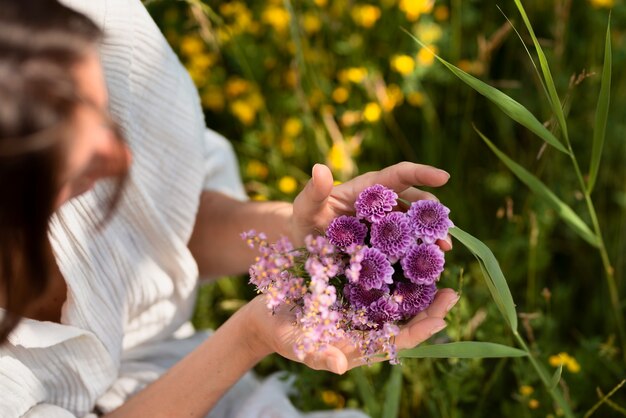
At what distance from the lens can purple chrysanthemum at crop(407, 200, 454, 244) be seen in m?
0.82

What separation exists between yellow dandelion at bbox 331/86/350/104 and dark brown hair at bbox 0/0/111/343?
866 millimetres

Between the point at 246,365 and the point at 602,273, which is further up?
the point at 246,365

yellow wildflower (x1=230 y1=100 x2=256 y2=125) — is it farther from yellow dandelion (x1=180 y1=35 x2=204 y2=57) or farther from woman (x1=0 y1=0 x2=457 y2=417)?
woman (x1=0 y1=0 x2=457 y2=417)

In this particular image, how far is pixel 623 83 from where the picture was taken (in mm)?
1693

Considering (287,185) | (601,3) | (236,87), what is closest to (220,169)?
(287,185)

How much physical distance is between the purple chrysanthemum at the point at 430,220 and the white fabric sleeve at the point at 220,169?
568mm

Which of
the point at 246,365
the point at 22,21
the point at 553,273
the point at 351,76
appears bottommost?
the point at 553,273

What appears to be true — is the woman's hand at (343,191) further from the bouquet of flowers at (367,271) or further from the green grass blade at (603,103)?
the green grass blade at (603,103)

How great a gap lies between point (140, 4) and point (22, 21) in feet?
1.24

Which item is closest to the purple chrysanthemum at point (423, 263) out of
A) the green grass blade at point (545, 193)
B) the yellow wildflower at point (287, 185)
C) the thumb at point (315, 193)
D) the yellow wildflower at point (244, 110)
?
the thumb at point (315, 193)

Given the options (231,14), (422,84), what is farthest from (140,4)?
(422,84)

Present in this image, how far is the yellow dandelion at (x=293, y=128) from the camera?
5.56 ft

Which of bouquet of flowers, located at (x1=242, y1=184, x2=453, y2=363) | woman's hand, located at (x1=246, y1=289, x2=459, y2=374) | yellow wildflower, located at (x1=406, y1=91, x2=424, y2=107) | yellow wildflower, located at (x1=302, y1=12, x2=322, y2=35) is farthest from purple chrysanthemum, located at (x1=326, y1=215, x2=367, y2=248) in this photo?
yellow wildflower, located at (x1=302, y1=12, x2=322, y2=35)

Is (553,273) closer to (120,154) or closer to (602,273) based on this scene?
(602,273)
